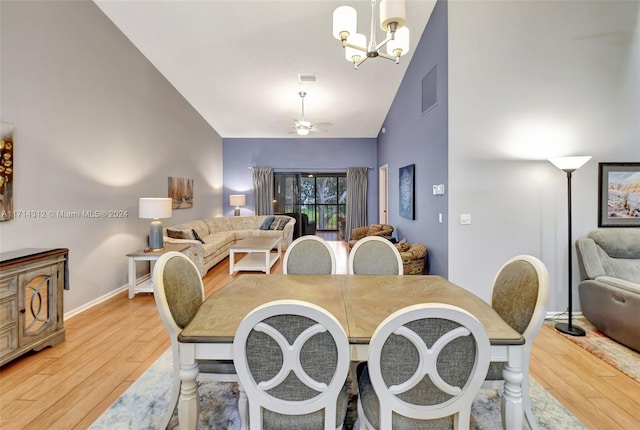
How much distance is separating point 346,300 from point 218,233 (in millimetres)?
5667

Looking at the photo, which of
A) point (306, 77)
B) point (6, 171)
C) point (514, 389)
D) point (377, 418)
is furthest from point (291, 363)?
point (306, 77)

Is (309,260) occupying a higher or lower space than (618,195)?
lower

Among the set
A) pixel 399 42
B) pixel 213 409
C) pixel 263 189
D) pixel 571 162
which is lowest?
pixel 213 409

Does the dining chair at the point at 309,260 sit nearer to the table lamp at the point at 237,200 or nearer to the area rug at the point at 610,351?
the area rug at the point at 610,351

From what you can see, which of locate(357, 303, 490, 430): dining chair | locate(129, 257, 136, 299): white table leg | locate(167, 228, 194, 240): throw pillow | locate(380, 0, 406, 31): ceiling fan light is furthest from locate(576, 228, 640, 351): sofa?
locate(167, 228, 194, 240): throw pillow

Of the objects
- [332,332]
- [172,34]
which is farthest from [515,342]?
[172,34]

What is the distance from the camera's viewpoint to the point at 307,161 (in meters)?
8.35

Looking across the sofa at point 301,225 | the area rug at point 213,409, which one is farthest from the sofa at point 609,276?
the sofa at point 301,225

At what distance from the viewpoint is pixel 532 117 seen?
3.22 metres

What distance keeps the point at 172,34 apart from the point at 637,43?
218 inches

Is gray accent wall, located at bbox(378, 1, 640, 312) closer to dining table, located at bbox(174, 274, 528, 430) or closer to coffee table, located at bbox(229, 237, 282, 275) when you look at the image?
dining table, located at bbox(174, 274, 528, 430)

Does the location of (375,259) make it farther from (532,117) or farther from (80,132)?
(80,132)

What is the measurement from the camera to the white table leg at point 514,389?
126 cm

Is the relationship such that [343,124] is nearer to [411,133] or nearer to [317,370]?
[411,133]
